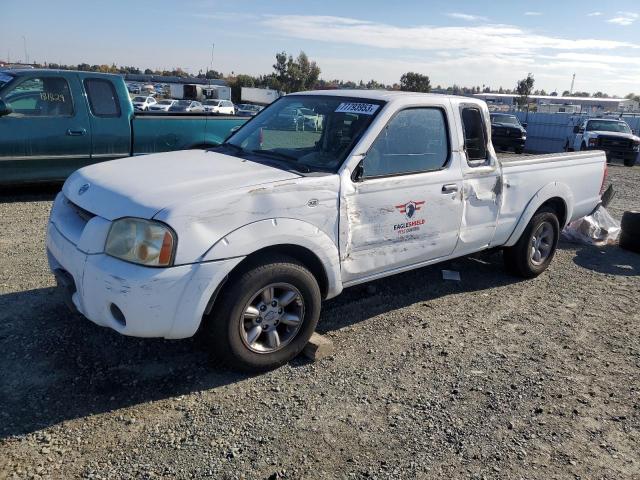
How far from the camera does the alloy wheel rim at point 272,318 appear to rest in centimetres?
340

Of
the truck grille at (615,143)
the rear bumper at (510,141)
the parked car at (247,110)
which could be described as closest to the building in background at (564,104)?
the parked car at (247,110)

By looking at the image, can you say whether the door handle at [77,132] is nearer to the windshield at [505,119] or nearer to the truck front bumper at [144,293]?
the truck front bumper at [144,293]

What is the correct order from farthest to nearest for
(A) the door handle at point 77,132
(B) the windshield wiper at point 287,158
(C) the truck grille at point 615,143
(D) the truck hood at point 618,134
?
(D) the truck hood at point 618,134
(C) the truck grille at point 615,143
(A) the door handle at point 77,132
(B) the windshield wiper at point 287,158

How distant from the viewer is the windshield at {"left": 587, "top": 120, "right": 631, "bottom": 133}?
21438 mm

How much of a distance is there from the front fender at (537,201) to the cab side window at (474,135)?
91 centimetres

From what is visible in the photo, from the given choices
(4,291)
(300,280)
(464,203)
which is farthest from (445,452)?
(4,291)

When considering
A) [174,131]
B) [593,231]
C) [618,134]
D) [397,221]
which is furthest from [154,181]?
[618,134]

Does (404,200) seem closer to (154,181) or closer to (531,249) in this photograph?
(154,181)

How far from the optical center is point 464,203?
4598 mm

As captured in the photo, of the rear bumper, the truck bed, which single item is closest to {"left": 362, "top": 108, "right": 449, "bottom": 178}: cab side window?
the truck bed

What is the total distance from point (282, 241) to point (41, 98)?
20.0 ft

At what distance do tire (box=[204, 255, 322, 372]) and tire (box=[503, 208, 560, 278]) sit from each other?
9.54 feet

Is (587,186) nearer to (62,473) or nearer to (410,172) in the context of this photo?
(410,172)

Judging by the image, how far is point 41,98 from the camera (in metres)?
7.66
